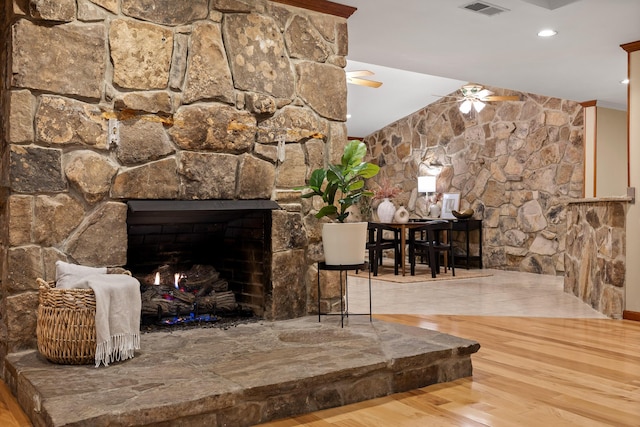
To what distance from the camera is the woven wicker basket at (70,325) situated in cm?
256

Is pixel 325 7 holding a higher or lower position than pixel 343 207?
higher

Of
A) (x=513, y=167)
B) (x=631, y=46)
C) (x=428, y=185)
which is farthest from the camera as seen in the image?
(x=428, y=185)

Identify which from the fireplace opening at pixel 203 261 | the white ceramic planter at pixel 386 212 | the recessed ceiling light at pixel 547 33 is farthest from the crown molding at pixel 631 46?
the white ceramic planter at pixel 386 212

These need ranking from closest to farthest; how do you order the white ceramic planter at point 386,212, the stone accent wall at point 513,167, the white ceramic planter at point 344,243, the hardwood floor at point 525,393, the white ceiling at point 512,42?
the hardwood floor at point 525,393, the white ceramic planter at point 344,243, the white ceiling at point 512,42, the stone accent wall at point 513,167, the white ceramic planter at point 386,212

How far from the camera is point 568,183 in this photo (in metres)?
7.45

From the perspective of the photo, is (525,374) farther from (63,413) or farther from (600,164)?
(600,164)

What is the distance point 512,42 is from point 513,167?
3.57 meters

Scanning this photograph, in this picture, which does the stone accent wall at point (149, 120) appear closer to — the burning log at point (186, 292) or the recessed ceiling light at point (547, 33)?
the burning log at point (186, 292)

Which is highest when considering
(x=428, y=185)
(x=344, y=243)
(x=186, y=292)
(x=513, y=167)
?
(x=513, y=167)

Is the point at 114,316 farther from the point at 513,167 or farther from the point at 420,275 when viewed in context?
the point at 513,167

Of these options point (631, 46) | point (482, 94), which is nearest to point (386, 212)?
point (482, 94)

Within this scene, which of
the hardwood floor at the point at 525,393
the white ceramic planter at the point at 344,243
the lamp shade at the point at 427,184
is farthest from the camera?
the lamp shade at the point at 427,184

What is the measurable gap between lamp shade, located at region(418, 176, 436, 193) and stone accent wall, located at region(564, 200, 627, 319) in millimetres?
3349

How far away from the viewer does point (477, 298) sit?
5.61 meters
